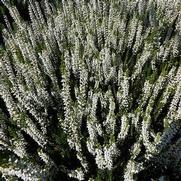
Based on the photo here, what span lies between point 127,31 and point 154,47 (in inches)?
43.6

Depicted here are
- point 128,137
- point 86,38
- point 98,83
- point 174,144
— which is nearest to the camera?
point 174,144

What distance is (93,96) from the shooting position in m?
7.25

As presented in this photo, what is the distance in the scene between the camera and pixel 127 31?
9383 millimetres

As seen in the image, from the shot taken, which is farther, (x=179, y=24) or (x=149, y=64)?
(x=179, y=24)

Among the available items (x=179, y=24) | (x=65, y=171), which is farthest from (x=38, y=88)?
(x=179, y=24)

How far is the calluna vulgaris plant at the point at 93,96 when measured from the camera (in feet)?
21.4

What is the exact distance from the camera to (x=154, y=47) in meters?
8.55

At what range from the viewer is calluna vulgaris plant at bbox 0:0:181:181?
6.52 m

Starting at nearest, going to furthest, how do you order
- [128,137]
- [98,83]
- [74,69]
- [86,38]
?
[128,137], [98,83], [74,69], [86,38]

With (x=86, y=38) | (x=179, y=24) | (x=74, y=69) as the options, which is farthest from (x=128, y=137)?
(x=179, y=24)

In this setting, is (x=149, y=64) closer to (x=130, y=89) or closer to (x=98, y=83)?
(x=130, y=89)

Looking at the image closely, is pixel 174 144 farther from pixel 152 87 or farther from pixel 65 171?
pixel 65 171

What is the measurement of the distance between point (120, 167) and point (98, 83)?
183cm

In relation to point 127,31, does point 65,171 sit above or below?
below
